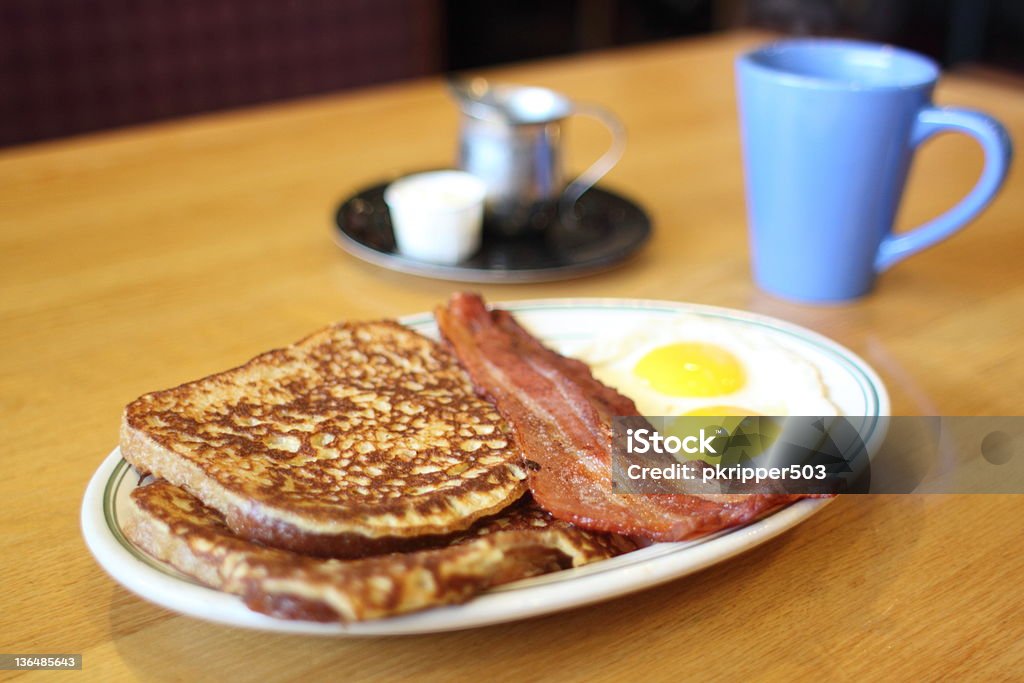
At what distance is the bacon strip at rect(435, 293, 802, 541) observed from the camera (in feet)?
2.43

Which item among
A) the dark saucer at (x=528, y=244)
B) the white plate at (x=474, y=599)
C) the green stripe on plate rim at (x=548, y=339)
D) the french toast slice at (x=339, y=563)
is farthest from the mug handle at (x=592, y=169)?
the french toast slice at (x=339, y=563)

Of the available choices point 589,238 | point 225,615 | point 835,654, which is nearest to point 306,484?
point 225,615

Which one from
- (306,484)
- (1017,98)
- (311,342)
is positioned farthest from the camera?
(1017,98)

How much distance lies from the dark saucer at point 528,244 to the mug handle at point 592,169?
20 mm

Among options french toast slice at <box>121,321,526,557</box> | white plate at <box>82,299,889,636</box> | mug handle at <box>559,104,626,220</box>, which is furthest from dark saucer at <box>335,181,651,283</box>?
white plate at <box>82,299,889,636</box>

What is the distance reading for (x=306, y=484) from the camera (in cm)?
76

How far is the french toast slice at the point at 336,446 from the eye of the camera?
0.70 metres

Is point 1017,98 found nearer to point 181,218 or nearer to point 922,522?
point 922,522

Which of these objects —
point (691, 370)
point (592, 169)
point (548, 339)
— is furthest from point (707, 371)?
point (592, 169)

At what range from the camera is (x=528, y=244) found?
1.42 meters

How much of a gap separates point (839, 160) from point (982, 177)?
0.19 meters

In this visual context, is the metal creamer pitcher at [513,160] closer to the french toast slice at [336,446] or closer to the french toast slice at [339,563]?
the french toast slice at [336,446]

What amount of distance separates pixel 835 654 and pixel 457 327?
1.66 ft

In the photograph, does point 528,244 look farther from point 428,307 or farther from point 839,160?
point 839,160
